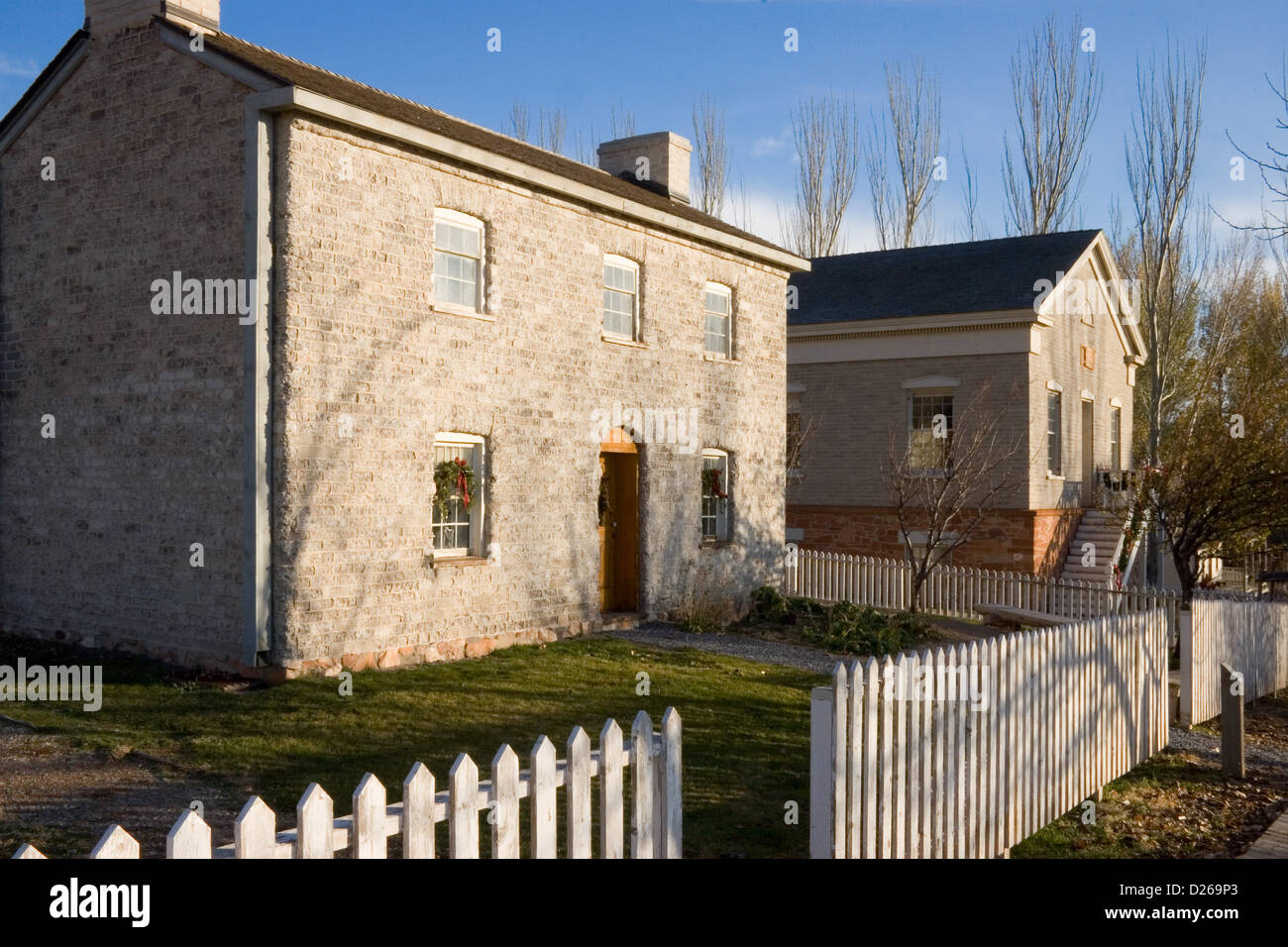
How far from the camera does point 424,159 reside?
13.8 metres

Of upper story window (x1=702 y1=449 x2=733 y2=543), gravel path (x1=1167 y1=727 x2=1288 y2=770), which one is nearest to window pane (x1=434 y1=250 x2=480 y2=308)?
upper story window (x1=702 y1=449 x2=733 y2=543)

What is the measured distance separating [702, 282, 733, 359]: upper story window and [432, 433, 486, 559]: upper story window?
5802mm

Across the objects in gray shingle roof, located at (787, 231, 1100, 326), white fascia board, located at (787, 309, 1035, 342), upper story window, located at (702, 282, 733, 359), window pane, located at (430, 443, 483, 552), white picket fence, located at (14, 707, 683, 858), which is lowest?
white picket fence, located at (14, 707, 683, 858)

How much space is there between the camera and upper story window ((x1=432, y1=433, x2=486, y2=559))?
14125mm

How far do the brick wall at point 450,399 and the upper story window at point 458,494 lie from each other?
17cm

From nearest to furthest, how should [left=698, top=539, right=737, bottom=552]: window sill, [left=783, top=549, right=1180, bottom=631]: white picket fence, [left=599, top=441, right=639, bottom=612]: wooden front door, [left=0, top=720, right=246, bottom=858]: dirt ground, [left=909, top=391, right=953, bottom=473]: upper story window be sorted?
[left=0, top=720, right=246, bottom=858]: dirt ground
[left=599, top=441, right=639, bottom=612]: wooden front door
[left=698, top=539, right=737, bottom=552]: window sill
[left=783, top=549, right=1180, bottom=631]: white picket fence
[left=909, top=391, right=953, bottom=473]: upper story window

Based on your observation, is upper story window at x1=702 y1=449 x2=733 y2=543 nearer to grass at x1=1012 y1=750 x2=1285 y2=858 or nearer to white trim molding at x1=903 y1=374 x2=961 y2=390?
white trim molding at x1=903 y1=374 x2=961 y2=390

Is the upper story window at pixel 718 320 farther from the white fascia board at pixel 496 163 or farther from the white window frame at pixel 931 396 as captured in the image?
the white window frame at pixel 931 396

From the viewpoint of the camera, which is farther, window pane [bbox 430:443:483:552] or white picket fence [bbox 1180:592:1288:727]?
window pane [bbox 430:443:483:552]

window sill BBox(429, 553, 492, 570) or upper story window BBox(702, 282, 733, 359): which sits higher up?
upper story window BBox(702, 282, 733, 359)

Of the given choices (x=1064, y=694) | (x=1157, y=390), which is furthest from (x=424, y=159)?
(x=1157, y=390)

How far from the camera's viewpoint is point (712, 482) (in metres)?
19.2

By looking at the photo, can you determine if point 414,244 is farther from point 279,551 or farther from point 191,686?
point 191,686

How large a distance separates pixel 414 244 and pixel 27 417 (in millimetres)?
5732
